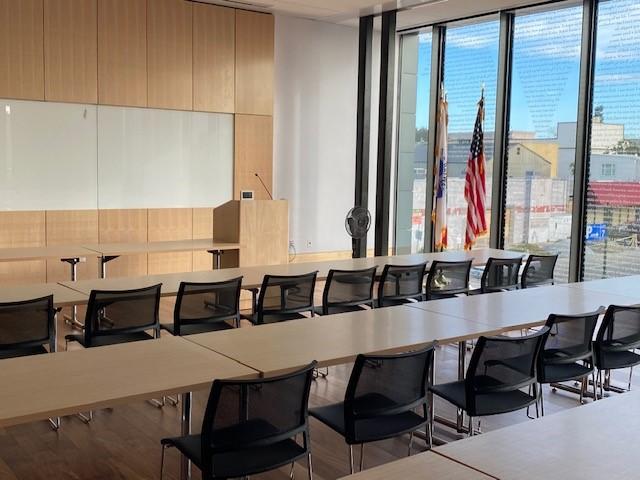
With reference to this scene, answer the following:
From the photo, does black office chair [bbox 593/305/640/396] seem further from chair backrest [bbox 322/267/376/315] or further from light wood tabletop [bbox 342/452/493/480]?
light wood tabletop [bbox 342/452/493/480]

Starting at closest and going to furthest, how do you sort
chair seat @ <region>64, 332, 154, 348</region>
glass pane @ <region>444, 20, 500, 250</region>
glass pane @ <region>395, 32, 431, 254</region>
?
1. chair seat @ <region>64, 332, 154, 348</region>
2. glass pane @ <region>444, 20, 500, 250</region>
3. glass pane @ <region>395, 32, 431, 254</region>

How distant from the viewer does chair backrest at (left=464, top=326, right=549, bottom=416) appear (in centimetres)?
379

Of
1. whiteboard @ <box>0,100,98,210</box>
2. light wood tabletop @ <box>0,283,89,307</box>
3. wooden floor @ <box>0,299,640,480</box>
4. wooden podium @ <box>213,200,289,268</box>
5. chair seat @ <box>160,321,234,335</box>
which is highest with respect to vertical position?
whiteboard @ <box>0,100,98,210</box>

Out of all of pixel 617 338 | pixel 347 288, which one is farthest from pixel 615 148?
pixel 617 338

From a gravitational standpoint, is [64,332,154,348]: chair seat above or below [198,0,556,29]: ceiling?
below

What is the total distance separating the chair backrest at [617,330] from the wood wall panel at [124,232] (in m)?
6.36

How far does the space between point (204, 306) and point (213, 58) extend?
550 cm

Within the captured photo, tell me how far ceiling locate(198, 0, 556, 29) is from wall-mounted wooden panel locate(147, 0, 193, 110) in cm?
46

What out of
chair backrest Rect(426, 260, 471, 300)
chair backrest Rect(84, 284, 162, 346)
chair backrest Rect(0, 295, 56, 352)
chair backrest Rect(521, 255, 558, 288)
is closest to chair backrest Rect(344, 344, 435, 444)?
chair backrest Rect(84, 284, 162, 346)

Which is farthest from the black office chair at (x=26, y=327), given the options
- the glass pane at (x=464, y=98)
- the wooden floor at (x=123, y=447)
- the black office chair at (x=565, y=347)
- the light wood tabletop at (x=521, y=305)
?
the glass pane at (x=464, y=98)

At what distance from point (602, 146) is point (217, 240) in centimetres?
478

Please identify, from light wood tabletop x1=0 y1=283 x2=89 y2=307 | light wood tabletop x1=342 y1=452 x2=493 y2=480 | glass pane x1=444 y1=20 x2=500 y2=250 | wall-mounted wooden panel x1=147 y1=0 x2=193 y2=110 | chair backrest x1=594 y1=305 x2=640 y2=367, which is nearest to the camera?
light wood tabletop x1=342 y1=452 x2=493 y2=480

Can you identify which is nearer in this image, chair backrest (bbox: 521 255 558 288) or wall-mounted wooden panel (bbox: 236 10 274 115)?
chair backrest (bbox: 521 255 558 288)

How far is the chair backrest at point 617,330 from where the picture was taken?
15.4 ft
